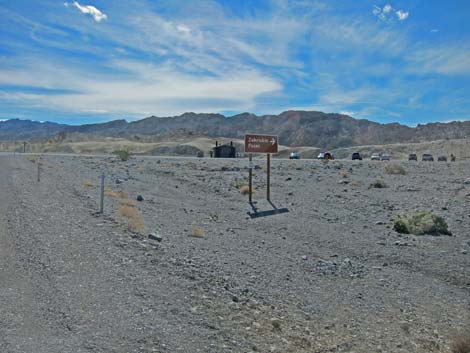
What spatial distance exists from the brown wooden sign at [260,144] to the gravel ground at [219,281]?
14.4ft

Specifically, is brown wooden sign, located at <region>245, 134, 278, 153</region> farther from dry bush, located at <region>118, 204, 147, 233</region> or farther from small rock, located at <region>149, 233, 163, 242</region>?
small rock, located at <region>149, 233, 163, 242</region>

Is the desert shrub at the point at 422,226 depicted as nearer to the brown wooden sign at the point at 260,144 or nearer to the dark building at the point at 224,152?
the brown wooden sign at the point at 260,144

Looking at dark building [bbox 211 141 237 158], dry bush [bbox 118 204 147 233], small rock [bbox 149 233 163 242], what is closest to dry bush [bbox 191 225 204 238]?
dry bush [bbox 118 204 147 233]

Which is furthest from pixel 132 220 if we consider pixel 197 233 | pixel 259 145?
pixel 259 145

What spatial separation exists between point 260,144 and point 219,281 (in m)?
14.9

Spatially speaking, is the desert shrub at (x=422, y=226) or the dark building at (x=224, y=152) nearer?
the desert shrub at (x=422, y=226)

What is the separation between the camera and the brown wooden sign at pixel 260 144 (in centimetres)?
2350

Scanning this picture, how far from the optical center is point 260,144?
78.8 feet

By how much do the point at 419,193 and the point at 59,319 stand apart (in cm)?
2503

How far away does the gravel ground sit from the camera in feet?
22.4

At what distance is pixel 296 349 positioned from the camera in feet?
22.8

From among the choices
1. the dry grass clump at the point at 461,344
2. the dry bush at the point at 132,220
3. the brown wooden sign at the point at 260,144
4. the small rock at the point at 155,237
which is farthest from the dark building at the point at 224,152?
the dry grass clump at the point at 461,344

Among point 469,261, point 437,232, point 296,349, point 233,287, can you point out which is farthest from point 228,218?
point 296,349

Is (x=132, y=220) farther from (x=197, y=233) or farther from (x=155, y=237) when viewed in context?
(x=155, y=237)
